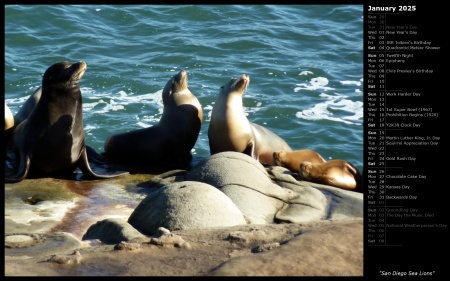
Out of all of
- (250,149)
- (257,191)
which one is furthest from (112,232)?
(250,149)

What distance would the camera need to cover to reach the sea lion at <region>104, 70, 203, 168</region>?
10.3 meters

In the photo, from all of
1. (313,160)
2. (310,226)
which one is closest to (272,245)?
(310,226)

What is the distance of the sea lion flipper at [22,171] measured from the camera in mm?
9008

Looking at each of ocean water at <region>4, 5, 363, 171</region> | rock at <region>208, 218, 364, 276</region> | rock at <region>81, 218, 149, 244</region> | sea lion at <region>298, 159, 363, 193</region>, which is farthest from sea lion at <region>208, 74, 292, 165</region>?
rock at <region>208, 218, 364, 276</region>

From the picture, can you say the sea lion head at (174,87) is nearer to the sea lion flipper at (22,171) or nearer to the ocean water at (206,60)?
the sea lion flipper at (22,171)

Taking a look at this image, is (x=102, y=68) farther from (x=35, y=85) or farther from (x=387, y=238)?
(x=387, y=238)

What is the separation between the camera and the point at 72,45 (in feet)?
57.1

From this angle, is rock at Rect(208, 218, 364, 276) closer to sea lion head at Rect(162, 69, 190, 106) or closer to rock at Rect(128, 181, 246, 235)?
rock at Rect(128, 181, 246, 235)

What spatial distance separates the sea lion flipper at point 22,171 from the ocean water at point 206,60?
163 inches

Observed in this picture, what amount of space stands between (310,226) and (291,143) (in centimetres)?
754

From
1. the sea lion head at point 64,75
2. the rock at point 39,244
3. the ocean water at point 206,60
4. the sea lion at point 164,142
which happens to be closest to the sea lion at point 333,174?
the sea lion at point 164,142

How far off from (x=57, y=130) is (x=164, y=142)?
54.3 inches
